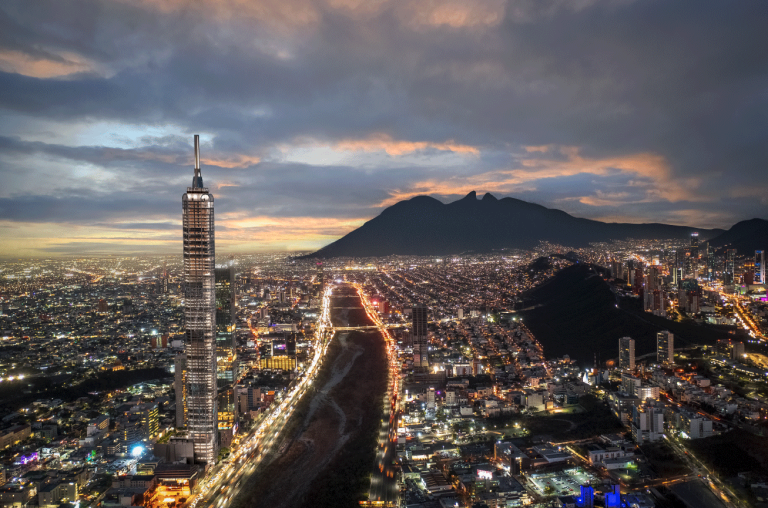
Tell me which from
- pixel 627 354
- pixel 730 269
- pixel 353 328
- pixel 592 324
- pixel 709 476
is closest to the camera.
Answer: pixel 709 476

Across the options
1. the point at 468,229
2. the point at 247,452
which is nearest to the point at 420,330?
the point at 247,452

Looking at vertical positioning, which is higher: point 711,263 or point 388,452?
point 711,263

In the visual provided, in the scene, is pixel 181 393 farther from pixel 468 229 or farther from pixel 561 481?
pixel 468 229

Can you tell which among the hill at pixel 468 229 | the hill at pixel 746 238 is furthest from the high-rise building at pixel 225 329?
the hill at pixel 468 229

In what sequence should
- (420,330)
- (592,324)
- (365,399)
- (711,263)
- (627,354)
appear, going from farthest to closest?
(711,263), (592,324), (420,330), (627,354), (365,399)

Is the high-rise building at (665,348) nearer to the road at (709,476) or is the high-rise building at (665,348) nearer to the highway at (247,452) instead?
the road at (709,476)

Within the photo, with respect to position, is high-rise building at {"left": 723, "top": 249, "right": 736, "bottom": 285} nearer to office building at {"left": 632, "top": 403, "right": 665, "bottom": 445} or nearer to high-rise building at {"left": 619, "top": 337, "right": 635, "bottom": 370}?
high-rise building at {"left": 619, "top": 337, "right": 635, "bottom": 370}

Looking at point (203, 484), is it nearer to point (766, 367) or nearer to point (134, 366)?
point (134, 366)
